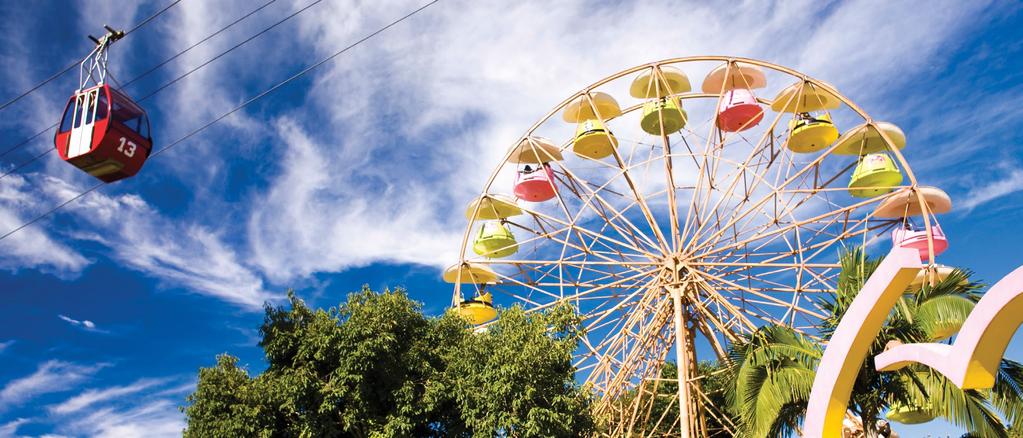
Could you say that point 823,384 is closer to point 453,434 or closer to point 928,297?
point 928,297

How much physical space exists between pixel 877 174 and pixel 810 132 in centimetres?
212

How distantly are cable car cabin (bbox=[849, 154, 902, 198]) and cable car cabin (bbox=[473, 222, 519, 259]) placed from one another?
9647 mm

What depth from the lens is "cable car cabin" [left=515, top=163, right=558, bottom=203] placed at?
958 inches

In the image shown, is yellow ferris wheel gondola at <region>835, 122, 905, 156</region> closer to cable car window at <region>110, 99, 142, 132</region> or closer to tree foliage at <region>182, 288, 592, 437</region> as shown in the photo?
tree foliage at <region>182, 288, 592, 437</region>

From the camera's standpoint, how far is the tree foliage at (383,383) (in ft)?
56.1

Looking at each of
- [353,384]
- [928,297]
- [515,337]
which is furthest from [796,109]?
[353,384]

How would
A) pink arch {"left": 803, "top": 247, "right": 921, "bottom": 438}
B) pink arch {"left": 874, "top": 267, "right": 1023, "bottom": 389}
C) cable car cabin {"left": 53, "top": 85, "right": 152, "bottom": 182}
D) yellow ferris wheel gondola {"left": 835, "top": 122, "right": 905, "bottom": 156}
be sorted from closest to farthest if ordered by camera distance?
1. pink arch {"left": 874, "top": 267, "right": 1023, "bottom": 389}
2. pink arch {"left": 803, "top": 247, "right": 921, "bottom": 438}
3. cable car cabin {"left": 53, "top": 85, "right": 152, "bottom": 182}
4. yellow ferris wheel gondola {"left": 835, "top": 122, "right": 905, "bottom": 156}

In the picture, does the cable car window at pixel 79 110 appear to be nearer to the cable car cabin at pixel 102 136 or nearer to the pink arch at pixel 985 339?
the cable car cabin at pixel 102 136

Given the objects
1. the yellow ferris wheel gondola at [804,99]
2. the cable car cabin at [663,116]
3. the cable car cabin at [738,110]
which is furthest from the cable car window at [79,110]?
the yellow ferris wheel gondola at [804,99]

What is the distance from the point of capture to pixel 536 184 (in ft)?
80.6

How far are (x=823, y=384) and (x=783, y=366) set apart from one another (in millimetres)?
969

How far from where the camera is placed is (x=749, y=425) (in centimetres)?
1088

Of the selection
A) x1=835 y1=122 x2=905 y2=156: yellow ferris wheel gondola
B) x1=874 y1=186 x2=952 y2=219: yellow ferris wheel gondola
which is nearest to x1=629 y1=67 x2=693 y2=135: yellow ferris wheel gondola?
x1=835 y1=122 x2=905 y2=156: yellow ferris wheel gondola

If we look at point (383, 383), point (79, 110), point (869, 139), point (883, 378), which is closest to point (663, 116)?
point (869, 139)
